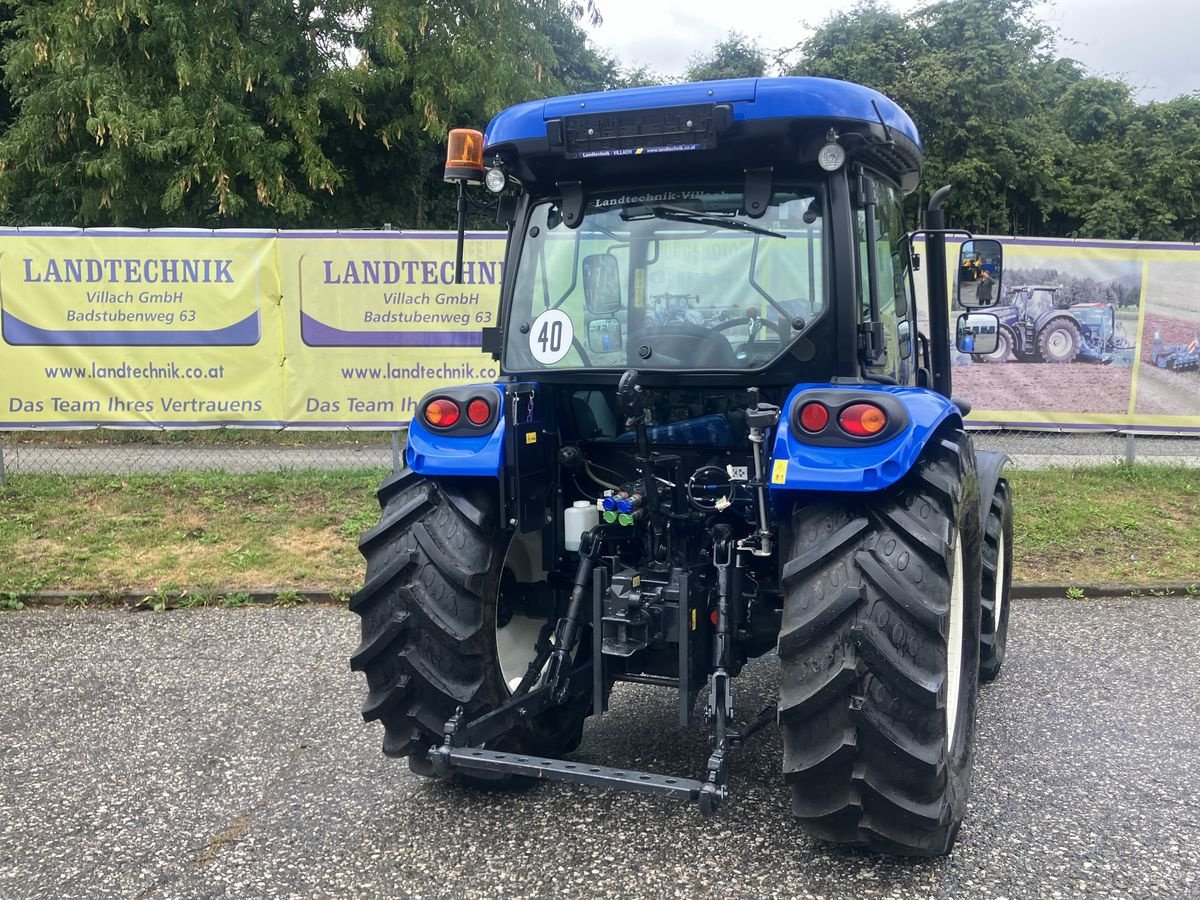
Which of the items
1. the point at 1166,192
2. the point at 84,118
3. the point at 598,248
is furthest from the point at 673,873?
the point at 1166,192

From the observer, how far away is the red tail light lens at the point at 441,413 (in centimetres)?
344

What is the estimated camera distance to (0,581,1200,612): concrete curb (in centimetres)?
632

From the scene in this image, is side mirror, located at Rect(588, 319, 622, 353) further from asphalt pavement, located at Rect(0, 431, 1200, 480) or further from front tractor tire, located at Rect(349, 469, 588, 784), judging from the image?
asphalt pavement, located at Rect(0, 431, 1200, 480)

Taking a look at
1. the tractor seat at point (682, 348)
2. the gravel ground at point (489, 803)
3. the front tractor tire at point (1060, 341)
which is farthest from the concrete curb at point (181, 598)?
the front tractor tire at point (1060, 341)

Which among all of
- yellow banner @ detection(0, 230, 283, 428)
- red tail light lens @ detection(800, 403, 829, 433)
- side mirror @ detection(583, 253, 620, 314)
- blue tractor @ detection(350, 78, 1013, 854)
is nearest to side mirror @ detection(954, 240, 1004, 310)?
blue tractor @ detection(350, 78, 1013, 854)

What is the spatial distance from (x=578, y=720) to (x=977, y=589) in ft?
5.17

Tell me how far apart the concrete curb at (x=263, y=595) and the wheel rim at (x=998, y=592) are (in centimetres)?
159

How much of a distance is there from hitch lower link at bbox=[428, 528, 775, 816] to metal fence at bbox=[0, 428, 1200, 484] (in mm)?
5303

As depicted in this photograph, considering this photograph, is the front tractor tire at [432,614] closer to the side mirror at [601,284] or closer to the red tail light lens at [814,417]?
the side mirror at [601,284]

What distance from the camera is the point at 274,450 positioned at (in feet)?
32.4

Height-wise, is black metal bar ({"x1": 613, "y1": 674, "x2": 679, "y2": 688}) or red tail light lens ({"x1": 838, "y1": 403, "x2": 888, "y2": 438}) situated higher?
red tail light lens ({"x1": 838, "y1": 403, "x2": 888, "y2": 438})

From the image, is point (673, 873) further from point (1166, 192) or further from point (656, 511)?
point (1166, 192)

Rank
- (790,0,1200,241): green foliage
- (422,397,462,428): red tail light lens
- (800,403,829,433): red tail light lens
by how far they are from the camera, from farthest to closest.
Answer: (790,0,1200,241): green foliage
(422,397,462,428): red tail light lens
(800,403,829,433): red tail light lens

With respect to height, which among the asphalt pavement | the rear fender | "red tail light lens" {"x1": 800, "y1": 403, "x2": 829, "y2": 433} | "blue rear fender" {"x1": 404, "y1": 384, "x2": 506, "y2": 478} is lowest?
the asphalt pavement
